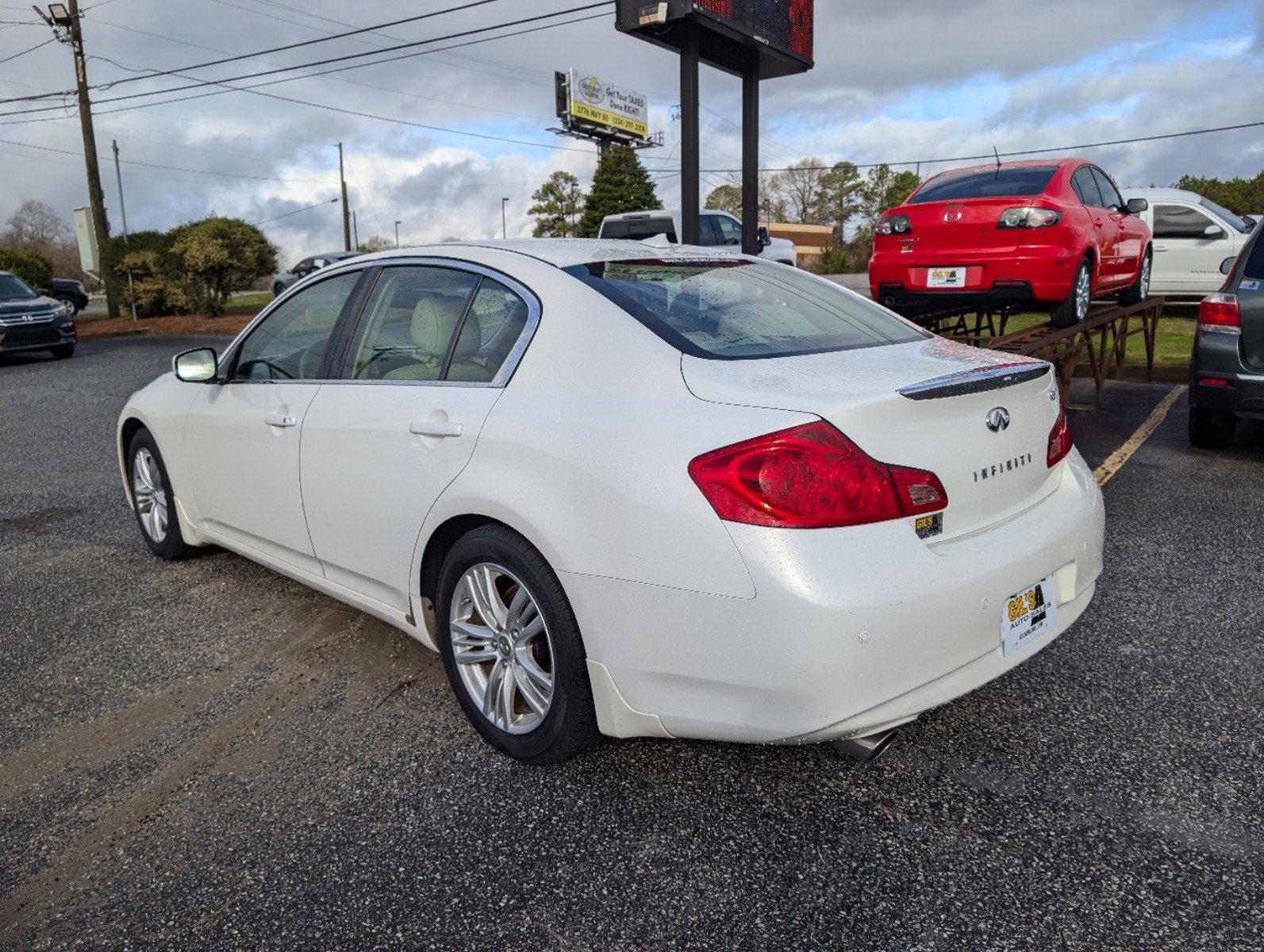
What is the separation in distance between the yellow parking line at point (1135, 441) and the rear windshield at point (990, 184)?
2077 millimetres

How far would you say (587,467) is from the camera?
2.36 meters

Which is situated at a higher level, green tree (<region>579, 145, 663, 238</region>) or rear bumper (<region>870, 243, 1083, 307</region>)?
green tree (<region>579, 145, 663, 238</region>)

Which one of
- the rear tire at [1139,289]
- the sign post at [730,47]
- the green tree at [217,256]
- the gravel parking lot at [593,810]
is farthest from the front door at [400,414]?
the green tree at [217,256]

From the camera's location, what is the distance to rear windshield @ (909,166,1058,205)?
7.33m

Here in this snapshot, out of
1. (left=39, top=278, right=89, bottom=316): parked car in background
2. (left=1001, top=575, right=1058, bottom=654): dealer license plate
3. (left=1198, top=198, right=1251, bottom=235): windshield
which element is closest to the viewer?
(left=1001, top=575, right=1058, bottom=654): dealer license plate

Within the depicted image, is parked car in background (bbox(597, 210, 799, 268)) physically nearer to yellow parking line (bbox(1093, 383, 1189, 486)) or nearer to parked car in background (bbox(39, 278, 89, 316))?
yellow parking line (bbox(1093, 383, 1189, 486))

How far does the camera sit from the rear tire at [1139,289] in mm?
9469

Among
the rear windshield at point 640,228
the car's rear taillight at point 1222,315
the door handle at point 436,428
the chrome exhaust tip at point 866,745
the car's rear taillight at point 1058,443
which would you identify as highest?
the rear windshield at point 640,228

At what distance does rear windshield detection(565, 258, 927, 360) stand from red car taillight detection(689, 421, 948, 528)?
1.42ft

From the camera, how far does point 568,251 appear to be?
308 centimetres

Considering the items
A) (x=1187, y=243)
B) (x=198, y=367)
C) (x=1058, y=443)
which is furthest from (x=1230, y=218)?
(x=198, y=367)

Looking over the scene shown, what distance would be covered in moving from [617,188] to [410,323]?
59641 mm

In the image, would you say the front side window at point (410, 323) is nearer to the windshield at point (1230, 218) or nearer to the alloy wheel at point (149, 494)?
the alloy wheel at point (149, 494)

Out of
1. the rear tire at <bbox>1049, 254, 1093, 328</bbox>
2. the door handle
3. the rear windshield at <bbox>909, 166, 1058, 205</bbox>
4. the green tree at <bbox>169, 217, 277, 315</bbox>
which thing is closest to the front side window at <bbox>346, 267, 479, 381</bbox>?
the door handle
